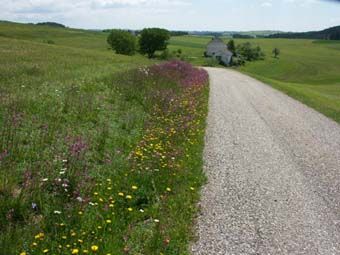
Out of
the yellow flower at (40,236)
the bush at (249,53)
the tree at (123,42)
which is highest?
the yellow flower at (40,236)

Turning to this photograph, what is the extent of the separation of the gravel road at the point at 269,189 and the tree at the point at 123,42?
83.1 metres

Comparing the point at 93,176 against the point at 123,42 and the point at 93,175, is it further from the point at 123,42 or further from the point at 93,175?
the point at 123,42

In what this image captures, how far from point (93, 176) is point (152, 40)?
92.8 m

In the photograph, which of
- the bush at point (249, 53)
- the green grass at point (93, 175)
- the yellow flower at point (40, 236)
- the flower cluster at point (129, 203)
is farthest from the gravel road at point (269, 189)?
the bush at point (249, 53)

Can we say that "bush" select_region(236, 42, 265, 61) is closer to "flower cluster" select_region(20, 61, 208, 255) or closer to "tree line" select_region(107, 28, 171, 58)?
"tree line" select_region(107, 28, 171, 58)

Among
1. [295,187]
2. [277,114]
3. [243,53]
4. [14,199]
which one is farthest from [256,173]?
[243,53]

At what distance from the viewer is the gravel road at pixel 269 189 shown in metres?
6.25

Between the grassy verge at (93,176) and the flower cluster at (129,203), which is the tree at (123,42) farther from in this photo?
the flower cluster at (129,203)

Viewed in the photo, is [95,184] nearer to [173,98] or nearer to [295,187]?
[295,187]

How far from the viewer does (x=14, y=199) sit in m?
6.11

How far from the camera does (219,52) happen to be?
119m

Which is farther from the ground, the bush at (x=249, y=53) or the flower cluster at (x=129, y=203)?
the flower cluster at (x=129, y=203)

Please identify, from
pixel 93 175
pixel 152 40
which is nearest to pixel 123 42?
pixel 152 40

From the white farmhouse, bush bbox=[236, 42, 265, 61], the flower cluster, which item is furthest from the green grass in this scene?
bush bbox=[236, 42, 265, 61]
